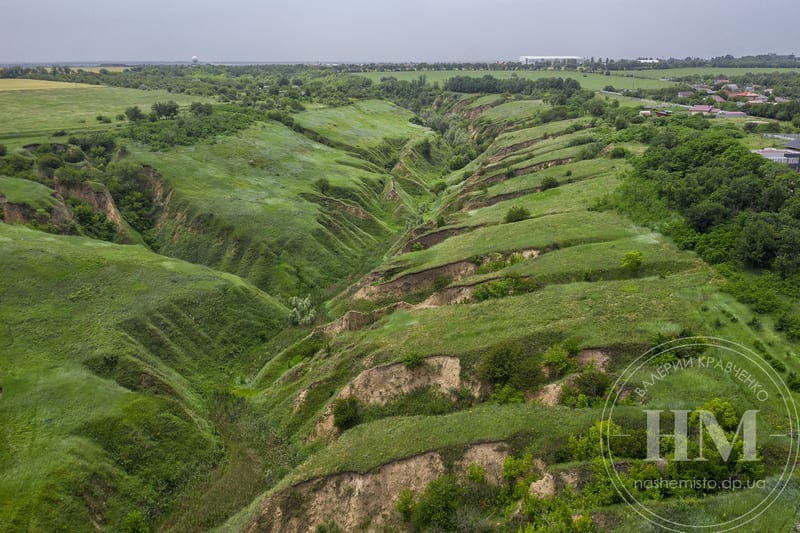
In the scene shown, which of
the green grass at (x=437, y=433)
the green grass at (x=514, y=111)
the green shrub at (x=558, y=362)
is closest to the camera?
the green grass at (x=437, y=433)

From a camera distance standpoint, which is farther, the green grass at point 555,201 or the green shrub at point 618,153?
the green shrub at point 618,153

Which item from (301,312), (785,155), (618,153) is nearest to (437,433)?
(301,312)

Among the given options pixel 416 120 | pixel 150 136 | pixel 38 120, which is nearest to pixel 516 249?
pixel 150 136

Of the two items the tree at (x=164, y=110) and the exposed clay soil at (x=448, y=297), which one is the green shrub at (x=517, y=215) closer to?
the exposed clay soil at (x=448, y=297)

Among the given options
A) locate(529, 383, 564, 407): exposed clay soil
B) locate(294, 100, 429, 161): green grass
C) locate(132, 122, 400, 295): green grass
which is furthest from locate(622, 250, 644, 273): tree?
locate(294, 100, 429, 161): green grass

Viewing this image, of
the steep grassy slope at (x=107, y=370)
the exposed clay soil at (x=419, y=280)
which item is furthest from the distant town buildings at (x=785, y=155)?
the steep grassy slope at (x=107, y=370)

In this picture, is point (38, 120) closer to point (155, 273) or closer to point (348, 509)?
point (155, 273)

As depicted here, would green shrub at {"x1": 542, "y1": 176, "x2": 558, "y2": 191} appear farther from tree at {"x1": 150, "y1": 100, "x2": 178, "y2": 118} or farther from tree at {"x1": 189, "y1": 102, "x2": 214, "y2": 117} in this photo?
tree at {"x1": 150, "y1": 100, "x2": 178, "y2": 118}
